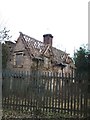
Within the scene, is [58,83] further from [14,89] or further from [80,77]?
[14,89]

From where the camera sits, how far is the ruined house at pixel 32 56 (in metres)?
29.5

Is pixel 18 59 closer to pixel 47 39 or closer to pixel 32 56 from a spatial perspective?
pixel 32 56

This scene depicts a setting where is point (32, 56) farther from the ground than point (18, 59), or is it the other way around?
point (32, 56)

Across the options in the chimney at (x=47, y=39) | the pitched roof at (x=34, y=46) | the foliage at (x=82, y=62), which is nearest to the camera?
the foliage at (x=82, y=62)

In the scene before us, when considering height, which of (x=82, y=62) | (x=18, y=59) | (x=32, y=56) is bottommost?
(x=82, y=62)

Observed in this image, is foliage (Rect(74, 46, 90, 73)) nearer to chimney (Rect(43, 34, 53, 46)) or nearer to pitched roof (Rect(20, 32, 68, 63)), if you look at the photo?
pitched roof (Rect(20, 32, 68, 63))

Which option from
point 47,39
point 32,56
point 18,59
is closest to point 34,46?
point 32,56

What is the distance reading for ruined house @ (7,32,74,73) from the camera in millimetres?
29500

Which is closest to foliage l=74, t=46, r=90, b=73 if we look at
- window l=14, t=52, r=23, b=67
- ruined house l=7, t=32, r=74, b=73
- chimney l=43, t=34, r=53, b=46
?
ruined house l=7, t=32, r=74, b=73

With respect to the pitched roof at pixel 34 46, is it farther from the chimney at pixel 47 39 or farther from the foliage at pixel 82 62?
the foliage at pixel 82 62

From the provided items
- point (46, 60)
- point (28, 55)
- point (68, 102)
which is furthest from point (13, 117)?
point (46, 60)

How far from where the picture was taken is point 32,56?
29312 millimetres

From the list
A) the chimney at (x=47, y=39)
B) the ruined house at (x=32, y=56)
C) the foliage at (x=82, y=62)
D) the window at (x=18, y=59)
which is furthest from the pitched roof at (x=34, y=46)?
the foliage at (x=82, y=62)

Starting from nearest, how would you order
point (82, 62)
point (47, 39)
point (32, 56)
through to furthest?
point (82, 62) < point (32, 56) < point (47, 39)
